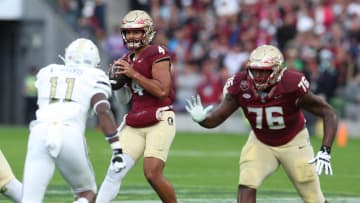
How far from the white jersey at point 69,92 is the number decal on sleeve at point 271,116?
128cm

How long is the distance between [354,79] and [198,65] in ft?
11.4

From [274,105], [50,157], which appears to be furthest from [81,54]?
[274,105]

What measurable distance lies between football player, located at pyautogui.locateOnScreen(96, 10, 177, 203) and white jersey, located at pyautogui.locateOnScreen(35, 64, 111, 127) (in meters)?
1.03

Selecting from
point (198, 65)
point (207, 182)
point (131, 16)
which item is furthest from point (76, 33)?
point (131, 16)

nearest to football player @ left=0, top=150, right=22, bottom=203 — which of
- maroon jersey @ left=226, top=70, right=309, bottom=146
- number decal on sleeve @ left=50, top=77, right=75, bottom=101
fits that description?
number decal on sleeve @ left=50, top=77, right=75, bottom=101

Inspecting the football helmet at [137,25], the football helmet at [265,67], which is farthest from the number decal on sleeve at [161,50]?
the football helmet at [265,67]

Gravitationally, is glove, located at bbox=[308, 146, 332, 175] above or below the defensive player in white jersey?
below

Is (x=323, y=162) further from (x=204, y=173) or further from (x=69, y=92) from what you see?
(x=204, y=173)

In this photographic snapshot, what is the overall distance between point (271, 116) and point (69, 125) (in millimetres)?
1664

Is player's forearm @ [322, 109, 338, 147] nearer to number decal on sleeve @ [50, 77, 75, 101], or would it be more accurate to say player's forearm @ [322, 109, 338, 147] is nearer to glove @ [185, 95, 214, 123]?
glove @ [185, 95, 214, 123]

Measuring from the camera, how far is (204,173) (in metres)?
13.9

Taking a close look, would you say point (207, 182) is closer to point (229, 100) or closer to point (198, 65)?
point (229, 100)

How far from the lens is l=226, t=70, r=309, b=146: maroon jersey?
8.23 metres

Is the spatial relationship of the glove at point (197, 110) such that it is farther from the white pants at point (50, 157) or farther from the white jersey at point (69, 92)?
the white pants at point (50, 157)
